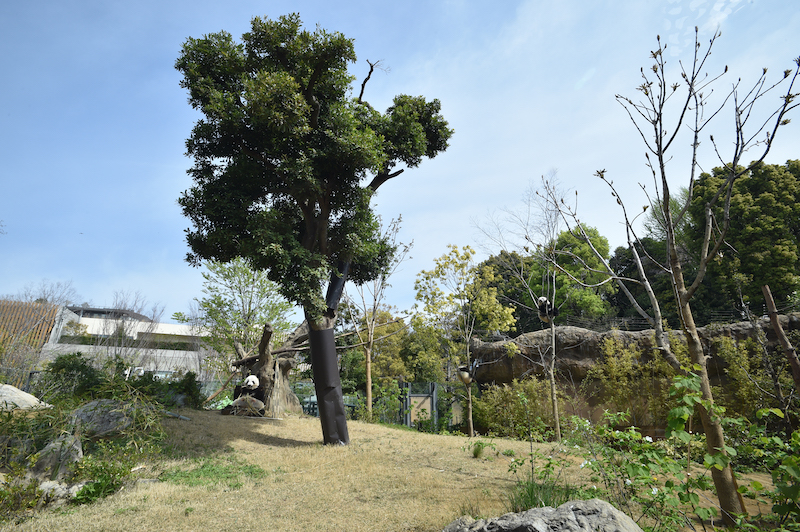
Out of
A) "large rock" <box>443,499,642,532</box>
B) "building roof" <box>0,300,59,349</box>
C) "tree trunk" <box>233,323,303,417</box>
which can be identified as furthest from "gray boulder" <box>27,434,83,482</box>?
"building roof" <box>0,300,59,349</box>

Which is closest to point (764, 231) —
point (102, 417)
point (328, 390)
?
point (328, 390)

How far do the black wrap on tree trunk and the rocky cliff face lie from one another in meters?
5.22

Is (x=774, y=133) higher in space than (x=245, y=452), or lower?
higher

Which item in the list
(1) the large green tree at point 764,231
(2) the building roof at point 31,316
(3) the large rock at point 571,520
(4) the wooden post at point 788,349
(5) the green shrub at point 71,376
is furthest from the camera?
(2) the building roof at point 31,316

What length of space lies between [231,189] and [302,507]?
17.9 ft

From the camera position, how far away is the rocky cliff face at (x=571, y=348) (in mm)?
10797

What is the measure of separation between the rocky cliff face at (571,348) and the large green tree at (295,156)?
559 cm

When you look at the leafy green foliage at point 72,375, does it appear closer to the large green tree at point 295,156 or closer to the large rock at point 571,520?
the large green tree at point 295,156

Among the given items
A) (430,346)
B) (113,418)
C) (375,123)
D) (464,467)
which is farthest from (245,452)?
(430,346)

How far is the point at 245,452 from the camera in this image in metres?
6.79

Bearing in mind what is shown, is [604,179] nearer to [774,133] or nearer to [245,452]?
[774,133]

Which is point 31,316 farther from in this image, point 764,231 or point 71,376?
point 764,231

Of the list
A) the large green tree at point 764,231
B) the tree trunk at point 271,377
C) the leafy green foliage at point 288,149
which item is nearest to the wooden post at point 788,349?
the leafy green foliage at point 288,149

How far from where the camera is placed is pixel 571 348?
498 inches
